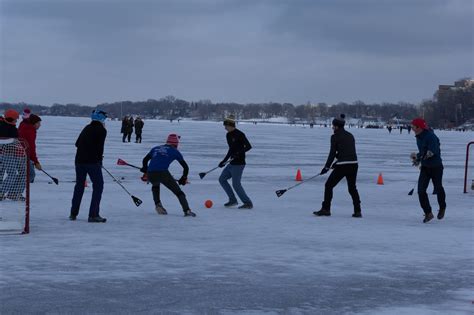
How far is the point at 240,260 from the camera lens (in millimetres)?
8094

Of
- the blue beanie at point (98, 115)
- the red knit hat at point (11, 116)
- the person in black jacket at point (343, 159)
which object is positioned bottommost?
the person in black jacket at point (343, 159)

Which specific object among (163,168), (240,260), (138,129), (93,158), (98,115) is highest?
(98,115)

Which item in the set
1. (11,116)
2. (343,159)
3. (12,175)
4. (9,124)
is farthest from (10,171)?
(343,159)

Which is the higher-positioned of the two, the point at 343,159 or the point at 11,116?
the point at 11,116

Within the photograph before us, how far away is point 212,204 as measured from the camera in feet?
43.9

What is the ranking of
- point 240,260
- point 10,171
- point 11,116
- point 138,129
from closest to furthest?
point 240,260 < point 11,116 < point 10,171 < point 138,129

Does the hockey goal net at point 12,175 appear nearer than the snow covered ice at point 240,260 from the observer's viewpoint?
No

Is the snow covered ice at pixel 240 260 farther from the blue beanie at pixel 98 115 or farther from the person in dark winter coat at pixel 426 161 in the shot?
the blue beanie at pixel 98 115

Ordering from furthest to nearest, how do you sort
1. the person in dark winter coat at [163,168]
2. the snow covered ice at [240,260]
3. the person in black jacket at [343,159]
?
the person in black jacket at [343,159] < the person in dark winter coat at [163,168] < the snow covered ice at [240,260]

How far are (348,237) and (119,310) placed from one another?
15.8 ft

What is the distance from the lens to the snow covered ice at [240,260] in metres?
6.14

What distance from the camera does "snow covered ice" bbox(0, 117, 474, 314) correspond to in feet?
20.1

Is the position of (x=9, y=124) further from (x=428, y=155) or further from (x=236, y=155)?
(x=428, y=155)

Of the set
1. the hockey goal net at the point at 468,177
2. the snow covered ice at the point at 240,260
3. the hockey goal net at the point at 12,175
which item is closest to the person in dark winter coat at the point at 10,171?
the hockey goal net at the point at 12,175
